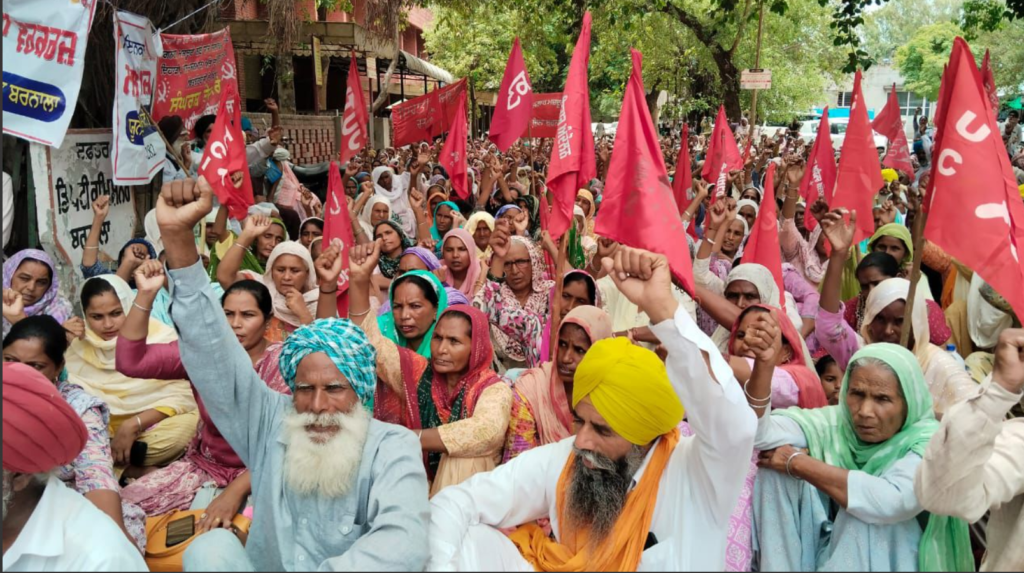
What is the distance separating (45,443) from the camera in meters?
2.17

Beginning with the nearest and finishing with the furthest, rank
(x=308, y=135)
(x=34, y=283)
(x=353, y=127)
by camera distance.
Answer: (x=34, y=283) → (x=353, y=127) → (x=308, y=135)

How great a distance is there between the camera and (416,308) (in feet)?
12.6

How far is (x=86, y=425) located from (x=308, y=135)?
1220 centimetres

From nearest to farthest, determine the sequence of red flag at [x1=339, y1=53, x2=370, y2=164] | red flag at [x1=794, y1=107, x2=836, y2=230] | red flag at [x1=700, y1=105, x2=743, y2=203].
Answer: red flag at [x1=794, y1=107, x2=836, y2=230] < red flag at [x1=700, y1=105, x2=743, y2=203] < red flag at [x1=339, y1=53, x2=370, y2=164]

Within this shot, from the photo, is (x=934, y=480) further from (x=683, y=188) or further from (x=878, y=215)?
(x=683, y=188)

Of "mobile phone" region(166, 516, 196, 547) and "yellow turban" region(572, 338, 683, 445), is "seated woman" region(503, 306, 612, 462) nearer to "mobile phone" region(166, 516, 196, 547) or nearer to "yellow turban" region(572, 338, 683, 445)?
"yellow turban" region(572, 338, 683, 445)

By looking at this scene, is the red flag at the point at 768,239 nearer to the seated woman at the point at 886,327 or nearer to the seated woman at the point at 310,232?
the seated woman at the point at 886,327

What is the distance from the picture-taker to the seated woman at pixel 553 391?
126 inches

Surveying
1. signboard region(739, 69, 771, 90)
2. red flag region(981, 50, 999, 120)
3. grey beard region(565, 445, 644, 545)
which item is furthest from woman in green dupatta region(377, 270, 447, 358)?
signboard region(739, 69, 771, 90)

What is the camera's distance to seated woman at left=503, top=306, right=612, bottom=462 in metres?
3.19

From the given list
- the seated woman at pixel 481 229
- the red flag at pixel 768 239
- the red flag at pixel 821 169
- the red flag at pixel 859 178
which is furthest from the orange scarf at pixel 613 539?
the red flag at pixel 821 169

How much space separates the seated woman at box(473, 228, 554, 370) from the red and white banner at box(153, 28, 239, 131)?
2.79 metres

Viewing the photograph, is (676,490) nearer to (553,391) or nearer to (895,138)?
(553,391)

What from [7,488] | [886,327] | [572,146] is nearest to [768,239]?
[886,327]
